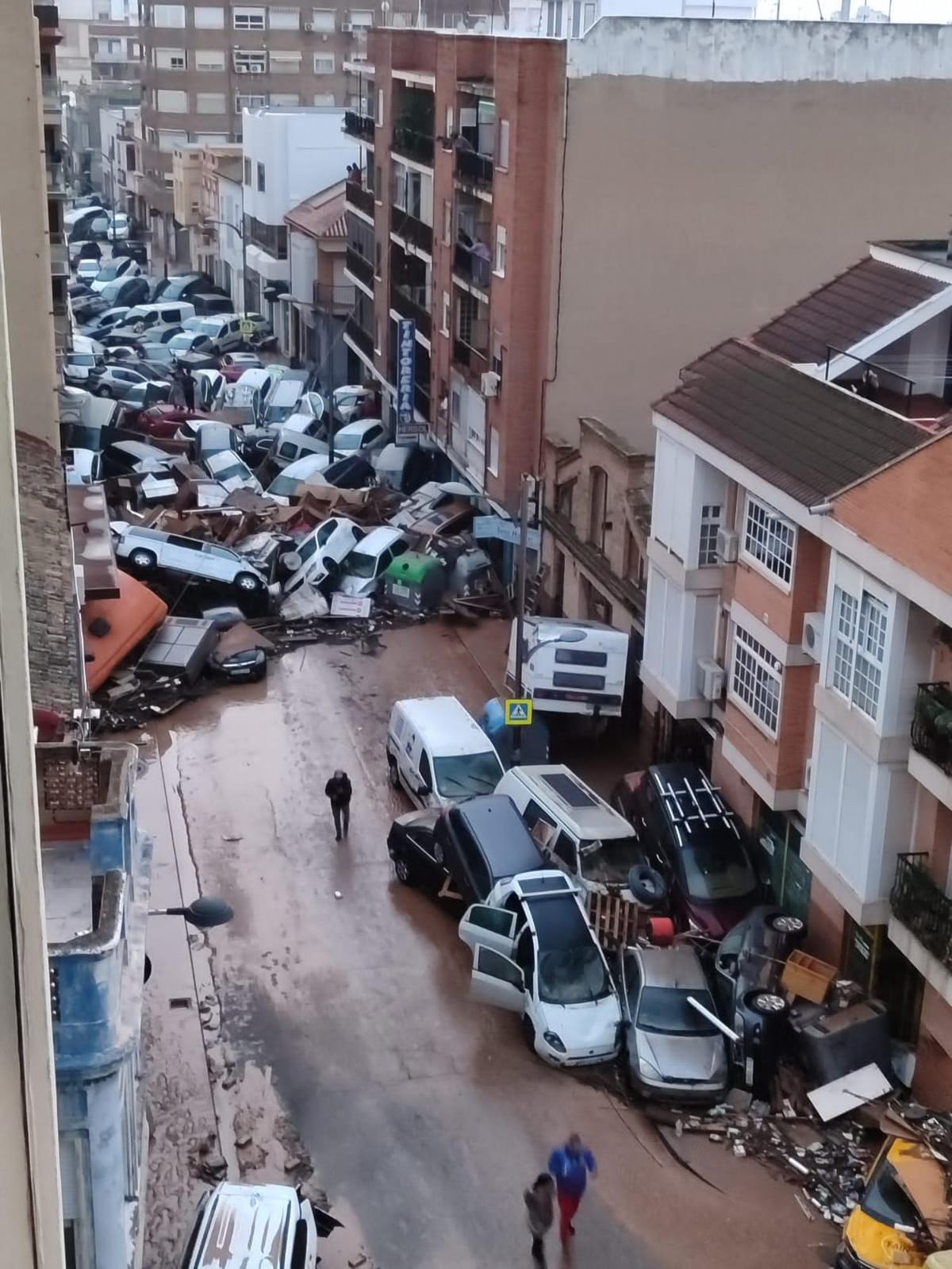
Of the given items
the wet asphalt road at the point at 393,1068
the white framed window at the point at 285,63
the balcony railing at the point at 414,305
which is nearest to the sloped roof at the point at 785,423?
the wet asphalt road at the point at 393,1068

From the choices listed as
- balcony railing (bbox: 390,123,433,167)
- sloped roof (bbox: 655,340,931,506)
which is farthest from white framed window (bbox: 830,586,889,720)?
balcony railing (bbox: 390,123,433,167)

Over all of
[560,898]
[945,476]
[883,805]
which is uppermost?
[945,476]

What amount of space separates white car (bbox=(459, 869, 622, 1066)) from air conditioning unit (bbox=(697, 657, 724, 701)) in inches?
148

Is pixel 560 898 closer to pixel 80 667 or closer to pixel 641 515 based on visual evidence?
pixel 80 667

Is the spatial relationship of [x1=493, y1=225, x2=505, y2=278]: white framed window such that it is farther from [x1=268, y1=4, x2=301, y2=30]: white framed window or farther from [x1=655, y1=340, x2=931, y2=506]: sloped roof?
[x1=268, y1=4, x2=301, y2=30]: white framed window

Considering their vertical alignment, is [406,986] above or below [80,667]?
below

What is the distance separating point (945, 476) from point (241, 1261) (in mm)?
10141

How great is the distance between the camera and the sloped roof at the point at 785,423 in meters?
17.7

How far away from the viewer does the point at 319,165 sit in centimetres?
6288

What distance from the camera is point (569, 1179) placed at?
572 inches

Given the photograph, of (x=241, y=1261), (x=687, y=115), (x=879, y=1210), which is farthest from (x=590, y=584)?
(x=241, y=1261)

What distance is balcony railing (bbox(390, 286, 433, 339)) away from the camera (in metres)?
41.3

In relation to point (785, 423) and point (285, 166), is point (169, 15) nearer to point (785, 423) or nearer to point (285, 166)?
point (285, 166)

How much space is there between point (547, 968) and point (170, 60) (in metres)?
78.1
